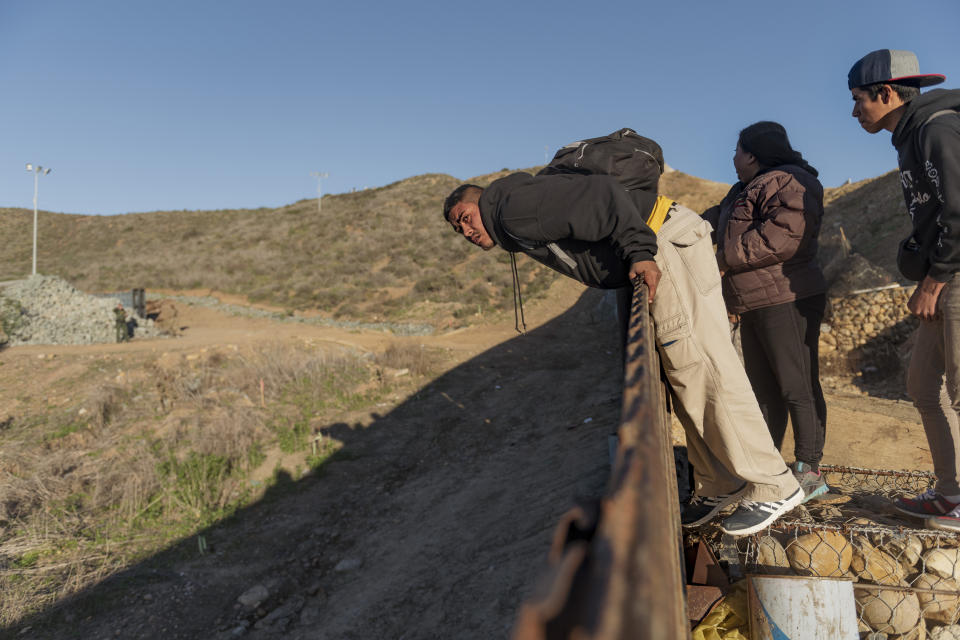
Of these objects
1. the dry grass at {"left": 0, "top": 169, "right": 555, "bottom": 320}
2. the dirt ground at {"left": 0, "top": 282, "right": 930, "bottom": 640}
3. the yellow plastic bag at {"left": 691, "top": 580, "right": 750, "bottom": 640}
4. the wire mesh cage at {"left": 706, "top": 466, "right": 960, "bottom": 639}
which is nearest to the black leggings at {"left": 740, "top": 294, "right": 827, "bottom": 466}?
the wire mesh cage at {"left": 706, "top": 466, "right": 960, "bottom": 639}

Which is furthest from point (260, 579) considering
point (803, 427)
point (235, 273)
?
point (235, 273)

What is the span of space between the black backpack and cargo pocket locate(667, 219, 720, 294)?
289mm

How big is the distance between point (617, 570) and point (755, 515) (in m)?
2.00

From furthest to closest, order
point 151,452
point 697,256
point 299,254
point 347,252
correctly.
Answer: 1. point 299,254
2. point 347,252
3. point 151,452
4. point 697,256

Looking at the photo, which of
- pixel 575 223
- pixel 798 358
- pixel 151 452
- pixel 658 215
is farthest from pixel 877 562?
pixel 151 452

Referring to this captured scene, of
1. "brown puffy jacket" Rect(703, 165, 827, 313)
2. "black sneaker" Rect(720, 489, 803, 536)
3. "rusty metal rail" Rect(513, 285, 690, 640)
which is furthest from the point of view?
"brown puffy jacket" Rect(703, 165, 827, 313)

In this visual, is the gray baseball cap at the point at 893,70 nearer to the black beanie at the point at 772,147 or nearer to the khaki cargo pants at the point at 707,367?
the black beanie at the point at 772,147

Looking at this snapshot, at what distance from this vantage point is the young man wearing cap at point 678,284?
2127mm

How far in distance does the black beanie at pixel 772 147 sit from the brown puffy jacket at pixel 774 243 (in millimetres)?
83

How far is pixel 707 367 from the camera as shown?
217cm

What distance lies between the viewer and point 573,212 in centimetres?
213

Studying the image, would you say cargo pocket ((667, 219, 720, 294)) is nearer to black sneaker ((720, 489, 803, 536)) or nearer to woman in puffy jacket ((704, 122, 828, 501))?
woman in puffy jacket ((704, 122, 828, 501))

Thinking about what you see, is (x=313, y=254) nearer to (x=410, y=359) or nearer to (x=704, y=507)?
(x=410, y=359)

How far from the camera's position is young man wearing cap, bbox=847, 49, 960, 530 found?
6.96 feet
